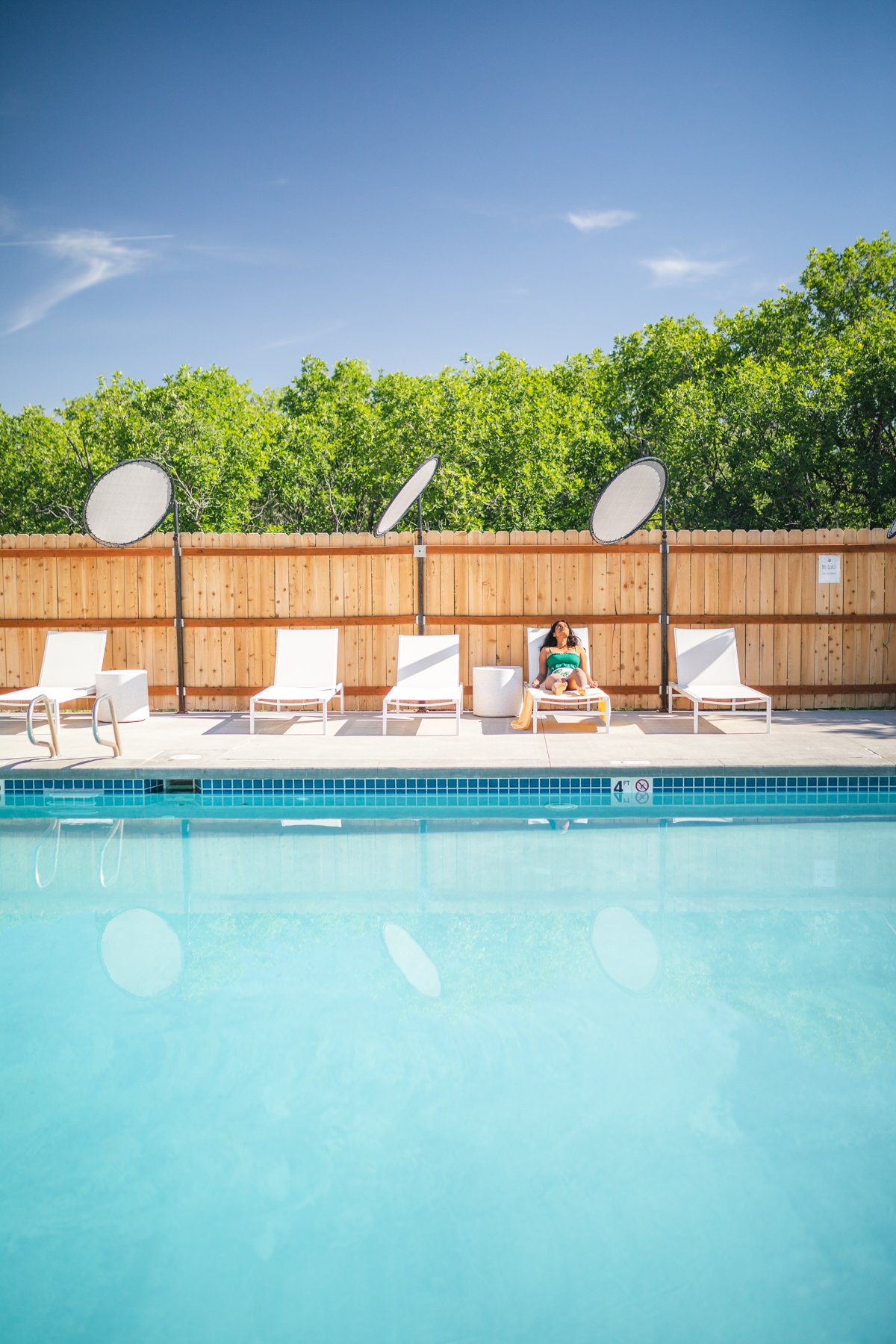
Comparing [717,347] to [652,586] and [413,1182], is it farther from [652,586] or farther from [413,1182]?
[413,1182]

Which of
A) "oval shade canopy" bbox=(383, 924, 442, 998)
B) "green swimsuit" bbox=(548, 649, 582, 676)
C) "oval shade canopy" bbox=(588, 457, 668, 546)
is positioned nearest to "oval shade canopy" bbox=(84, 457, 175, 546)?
"green swimsuit" bbox=(548, 649, 582, 676)

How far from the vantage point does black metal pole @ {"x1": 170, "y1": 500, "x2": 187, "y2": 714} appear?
9152 millimetres

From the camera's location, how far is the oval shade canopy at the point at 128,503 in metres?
8.39

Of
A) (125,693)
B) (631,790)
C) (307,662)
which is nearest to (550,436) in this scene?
(307,662)

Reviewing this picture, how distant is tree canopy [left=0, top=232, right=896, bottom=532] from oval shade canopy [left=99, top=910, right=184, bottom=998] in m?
13.8

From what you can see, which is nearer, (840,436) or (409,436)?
(840,436)

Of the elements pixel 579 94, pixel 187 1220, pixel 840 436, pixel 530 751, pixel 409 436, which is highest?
pixel 579 94

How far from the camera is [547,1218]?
2.37m

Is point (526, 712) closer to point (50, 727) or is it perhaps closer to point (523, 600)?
point (523, 600)

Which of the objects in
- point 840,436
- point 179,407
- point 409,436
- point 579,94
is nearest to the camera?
point 579,94

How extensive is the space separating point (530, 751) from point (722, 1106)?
4001 millimetres

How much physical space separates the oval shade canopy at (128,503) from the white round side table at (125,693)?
1350 mm

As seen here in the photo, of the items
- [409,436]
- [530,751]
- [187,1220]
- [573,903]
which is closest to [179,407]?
[409,436]

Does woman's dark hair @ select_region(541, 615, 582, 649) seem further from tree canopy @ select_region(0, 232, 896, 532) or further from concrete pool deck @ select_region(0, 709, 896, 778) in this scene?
tree canopy @ select_region(0, 232, 896, 532)
